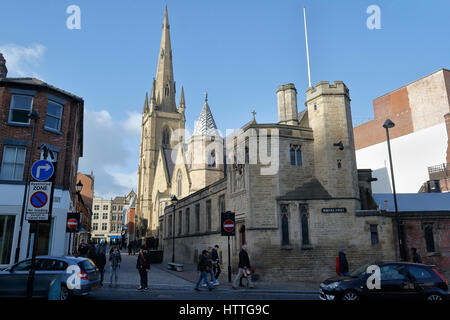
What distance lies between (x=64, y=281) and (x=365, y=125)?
49.9 m

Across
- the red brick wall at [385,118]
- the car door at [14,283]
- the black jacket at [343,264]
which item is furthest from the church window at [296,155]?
the red brick wall at [385,118]

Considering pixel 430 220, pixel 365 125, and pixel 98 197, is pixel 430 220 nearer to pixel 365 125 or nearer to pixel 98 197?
pixel 365 125

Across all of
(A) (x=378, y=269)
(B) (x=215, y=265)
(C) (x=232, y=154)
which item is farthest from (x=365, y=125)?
(A) (x=378, y=269)

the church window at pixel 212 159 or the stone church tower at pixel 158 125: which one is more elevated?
the stone church tower at pixel 158 125

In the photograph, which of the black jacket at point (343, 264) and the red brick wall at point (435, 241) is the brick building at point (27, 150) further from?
the red brick wall at point (435, 241)

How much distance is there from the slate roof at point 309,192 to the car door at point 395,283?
8.47m

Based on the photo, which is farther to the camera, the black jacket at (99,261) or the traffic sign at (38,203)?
the black jacket at (99,261)

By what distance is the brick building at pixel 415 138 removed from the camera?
3822 cm

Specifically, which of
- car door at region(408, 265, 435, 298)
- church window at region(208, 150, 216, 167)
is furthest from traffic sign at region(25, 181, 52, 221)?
church window at region(208, 150, 216, 167)

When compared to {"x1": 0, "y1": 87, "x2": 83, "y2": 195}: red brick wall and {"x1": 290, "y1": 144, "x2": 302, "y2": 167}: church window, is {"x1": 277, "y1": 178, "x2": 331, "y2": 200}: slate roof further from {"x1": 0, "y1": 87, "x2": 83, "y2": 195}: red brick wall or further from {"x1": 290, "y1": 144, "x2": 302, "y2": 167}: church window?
{"x1": 0, "y1": 87, "x2": 83, "y2": 195}: red brick wall

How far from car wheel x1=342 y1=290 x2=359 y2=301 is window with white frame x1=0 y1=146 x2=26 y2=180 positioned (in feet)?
55.0

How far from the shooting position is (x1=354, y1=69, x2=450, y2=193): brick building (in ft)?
125

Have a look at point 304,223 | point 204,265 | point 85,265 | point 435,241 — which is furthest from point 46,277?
point 435,241

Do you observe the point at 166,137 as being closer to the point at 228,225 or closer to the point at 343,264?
the point at 228,225
